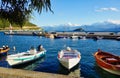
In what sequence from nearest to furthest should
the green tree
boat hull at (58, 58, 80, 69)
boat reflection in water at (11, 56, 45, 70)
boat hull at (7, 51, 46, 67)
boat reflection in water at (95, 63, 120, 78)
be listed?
the green tree → boat reflection in water at (95, 63, 120, 78) → boat hull at (58, 58, 80, 69) → boat hull at (7, 51, 46, 67) → boat reflection in water at (11, 56, 45, 70)

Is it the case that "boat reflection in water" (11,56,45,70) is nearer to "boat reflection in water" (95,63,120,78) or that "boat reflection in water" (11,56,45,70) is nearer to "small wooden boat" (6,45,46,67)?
"small wooden boat" (6,45,46,67)

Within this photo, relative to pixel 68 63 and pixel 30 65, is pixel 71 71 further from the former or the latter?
pixel 30 65

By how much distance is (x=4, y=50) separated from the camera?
44312mm

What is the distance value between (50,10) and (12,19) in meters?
1.39

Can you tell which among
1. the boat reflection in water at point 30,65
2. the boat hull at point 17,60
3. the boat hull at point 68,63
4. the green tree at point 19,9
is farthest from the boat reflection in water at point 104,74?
the green tree at point 19,9

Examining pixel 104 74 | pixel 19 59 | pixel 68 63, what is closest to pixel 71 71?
pixel 68 63

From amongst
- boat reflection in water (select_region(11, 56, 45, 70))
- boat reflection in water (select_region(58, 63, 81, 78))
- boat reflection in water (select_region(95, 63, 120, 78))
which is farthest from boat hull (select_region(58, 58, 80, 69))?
boat reflection in water (select_region(11, 56, 45, 70))

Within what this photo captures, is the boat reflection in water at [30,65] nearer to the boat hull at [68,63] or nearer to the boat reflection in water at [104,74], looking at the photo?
the boat hull at [68,63]

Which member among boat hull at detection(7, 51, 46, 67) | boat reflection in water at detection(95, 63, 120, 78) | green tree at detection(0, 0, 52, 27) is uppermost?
green tree at detection(0, 0, 52, 27)

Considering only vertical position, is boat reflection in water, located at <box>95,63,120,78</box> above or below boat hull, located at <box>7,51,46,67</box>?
below

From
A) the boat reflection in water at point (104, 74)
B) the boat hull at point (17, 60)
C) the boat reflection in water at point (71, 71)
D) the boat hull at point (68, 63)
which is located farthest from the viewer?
the boat hull at point (17, 60)

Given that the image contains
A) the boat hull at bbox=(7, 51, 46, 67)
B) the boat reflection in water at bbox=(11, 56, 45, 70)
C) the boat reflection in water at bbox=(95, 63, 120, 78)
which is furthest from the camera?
the boat reflection in water at bbox=(11, 56, 45, 70)

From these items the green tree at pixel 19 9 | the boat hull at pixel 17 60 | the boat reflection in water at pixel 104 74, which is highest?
the green tree at pixel 19 9

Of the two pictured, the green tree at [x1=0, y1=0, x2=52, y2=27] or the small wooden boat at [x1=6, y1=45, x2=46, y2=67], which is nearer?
the green tree at [x1=0, y1=0, x2=52, y2=27]
